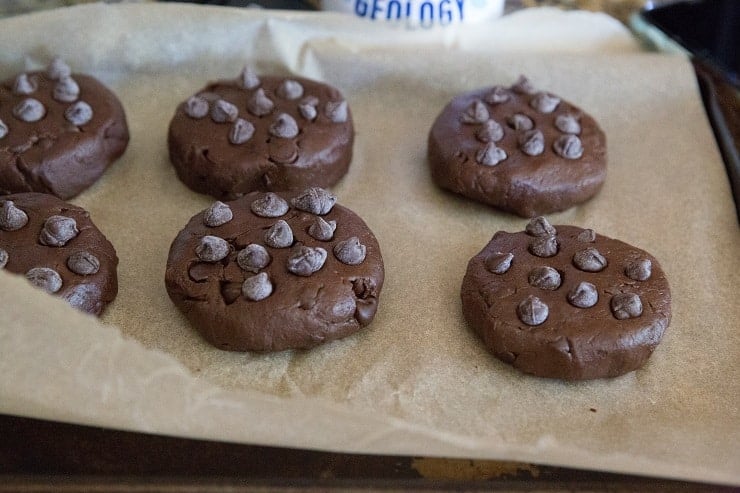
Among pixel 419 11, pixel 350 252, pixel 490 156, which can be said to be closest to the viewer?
Result: pixel 350 252

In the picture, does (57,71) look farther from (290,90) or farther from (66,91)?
(290,90)

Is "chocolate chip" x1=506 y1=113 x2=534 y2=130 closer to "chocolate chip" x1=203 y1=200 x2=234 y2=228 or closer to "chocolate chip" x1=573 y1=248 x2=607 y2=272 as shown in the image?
"chocolate chip" x1=573 y1=248 x2=607 y2=272

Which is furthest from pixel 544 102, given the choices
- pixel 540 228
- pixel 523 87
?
pixel 540 228

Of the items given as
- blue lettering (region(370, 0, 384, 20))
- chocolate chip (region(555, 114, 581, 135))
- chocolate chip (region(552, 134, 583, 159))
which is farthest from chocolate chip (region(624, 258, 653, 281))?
blue lettering (region(370, 0, 384, 20))

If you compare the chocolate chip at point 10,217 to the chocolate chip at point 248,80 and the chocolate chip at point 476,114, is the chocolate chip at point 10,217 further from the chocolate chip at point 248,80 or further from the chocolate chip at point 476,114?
the chocolate chip at point 476,114

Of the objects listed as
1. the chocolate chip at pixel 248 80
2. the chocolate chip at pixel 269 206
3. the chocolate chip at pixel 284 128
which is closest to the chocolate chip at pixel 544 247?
the chocolate chip at pixel 269 206

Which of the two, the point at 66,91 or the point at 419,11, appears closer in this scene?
the point at 66,91

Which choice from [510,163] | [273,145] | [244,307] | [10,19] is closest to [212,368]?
[244,307]

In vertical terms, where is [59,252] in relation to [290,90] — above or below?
below
